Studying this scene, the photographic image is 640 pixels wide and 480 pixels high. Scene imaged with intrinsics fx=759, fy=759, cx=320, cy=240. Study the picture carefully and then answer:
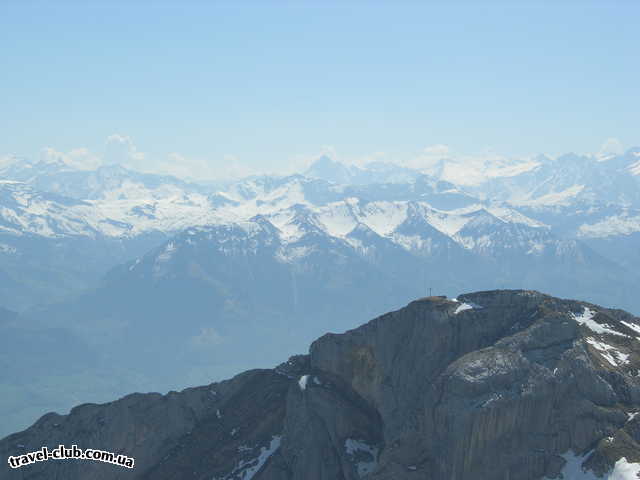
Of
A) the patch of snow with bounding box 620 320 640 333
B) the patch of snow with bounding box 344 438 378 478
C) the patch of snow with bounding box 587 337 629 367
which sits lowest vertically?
the patch of snow with bounding box 344 438 378 478

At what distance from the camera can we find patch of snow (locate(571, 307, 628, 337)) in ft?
302

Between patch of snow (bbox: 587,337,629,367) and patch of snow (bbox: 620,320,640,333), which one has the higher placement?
patch of snow (bbox: 620,320,640,333)

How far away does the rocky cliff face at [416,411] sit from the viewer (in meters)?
76.4

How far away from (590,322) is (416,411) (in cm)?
2587

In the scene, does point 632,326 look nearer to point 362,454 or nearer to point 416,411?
→ point 416,411

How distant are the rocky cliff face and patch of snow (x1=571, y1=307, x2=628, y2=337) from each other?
0.35 metres

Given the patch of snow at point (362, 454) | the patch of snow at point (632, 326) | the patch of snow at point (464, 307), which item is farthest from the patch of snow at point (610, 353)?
the patch of snow at point (362, 454)

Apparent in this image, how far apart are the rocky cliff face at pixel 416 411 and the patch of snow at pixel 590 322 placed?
35 cm

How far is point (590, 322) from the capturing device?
309 feet

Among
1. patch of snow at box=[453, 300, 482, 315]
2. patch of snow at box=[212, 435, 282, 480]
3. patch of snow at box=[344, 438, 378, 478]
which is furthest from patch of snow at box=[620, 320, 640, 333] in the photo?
patch of snow at box=[212, 435, 282, 480]

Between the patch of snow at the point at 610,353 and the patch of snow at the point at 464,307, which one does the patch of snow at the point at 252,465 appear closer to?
the patch of snow at the point at 464,307

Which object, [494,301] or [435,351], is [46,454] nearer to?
[435,351]

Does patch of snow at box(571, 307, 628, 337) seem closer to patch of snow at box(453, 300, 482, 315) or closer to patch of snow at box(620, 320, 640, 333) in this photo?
patch of snow at box(620, 320, 640, 333)

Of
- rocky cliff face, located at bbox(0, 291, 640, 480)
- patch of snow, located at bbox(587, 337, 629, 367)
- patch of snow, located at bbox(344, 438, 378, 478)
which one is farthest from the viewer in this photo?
patch of snow, located at bbox(344, 438, 378, 478)
